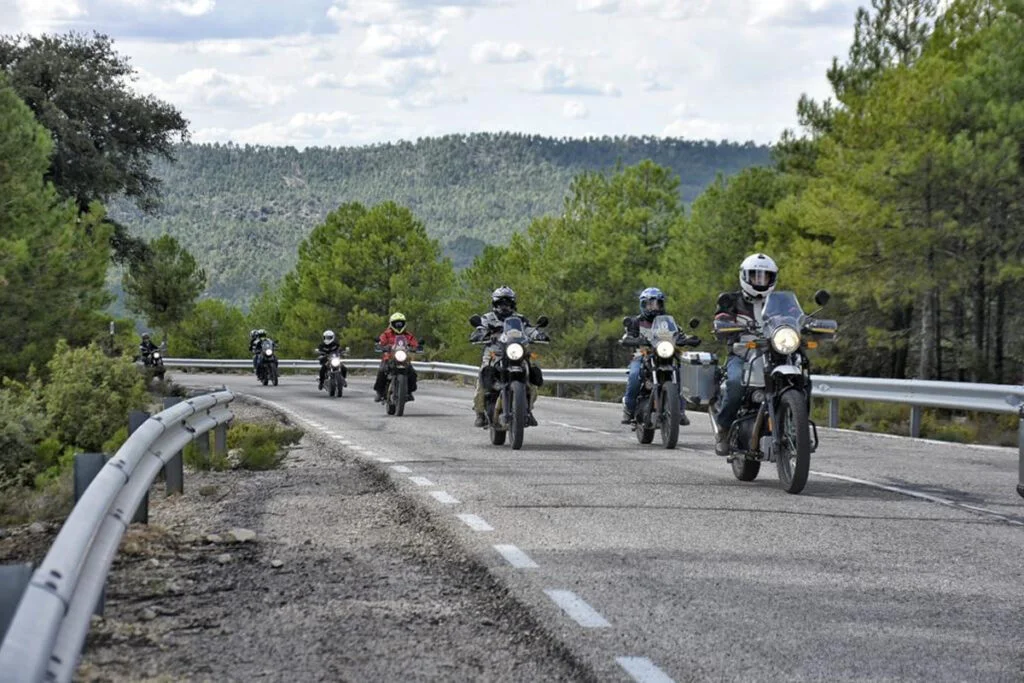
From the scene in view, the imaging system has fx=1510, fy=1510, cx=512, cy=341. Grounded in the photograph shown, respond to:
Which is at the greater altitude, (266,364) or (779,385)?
(779,385)

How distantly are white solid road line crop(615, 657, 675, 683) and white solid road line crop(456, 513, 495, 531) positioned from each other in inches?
144

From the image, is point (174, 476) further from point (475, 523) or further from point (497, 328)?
point (497, 328)

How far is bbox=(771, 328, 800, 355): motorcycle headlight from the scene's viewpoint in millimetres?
11180

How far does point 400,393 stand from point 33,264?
13.0 meters

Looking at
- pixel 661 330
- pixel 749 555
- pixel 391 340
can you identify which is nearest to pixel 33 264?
pixel 391 340

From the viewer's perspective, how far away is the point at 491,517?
9.74 m

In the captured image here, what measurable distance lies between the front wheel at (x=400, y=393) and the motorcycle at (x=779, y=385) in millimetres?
12254

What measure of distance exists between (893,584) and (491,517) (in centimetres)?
321

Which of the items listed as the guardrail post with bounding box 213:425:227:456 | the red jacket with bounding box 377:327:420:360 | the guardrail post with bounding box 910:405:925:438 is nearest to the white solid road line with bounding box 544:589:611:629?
the guardrail post with bounding box 213:425:227:456

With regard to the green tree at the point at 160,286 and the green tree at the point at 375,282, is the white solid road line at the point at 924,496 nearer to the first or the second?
the green tree at the point at 160,286

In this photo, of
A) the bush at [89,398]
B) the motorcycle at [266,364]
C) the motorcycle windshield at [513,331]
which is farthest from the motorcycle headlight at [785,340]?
the motorcycle at [266,364]

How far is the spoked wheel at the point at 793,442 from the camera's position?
10875 millimetres

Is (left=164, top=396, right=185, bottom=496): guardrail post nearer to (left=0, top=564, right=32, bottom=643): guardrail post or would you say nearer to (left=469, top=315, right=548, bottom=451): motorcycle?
(left=469, top=315, right=548, bottom=451): motorcycle

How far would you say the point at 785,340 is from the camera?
11188 millimetres
